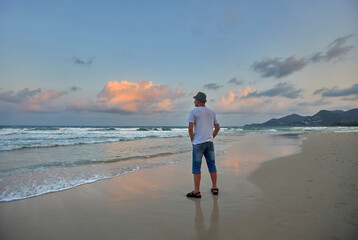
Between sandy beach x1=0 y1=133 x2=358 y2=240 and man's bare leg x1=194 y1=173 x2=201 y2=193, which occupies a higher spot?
man's bare leg x1=194 y1=173 x2=201 y2=193

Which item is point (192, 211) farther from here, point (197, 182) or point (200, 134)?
point (200, 134)

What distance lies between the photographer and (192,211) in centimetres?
300

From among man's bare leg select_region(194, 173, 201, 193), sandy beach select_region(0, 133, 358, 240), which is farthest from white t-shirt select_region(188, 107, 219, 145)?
sandy beach select_region(0, 133, 358, 240)

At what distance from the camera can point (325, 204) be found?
120 inches

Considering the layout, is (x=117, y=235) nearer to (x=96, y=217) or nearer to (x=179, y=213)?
(x=96, y=217)

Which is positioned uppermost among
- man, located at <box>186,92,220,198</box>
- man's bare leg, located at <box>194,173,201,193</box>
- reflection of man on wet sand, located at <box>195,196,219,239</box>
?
man, located at <box>186,92,220,198</box>

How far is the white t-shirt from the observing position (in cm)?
375

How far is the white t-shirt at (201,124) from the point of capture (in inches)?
148

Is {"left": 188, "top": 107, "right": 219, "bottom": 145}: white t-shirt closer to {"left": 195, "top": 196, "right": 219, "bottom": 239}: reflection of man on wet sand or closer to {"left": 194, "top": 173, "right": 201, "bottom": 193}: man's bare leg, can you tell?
{"left": 194, "top": 173, "right": 201, "bottom": 193}: man's bare leg

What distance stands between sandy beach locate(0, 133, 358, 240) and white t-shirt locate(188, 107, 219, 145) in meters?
1.11

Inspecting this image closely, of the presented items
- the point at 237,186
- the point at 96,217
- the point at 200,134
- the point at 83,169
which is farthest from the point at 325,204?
the point at 83,169

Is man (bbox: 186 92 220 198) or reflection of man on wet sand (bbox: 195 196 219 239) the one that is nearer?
reflection of man on wet sand (bbox: 195 196 219 239)

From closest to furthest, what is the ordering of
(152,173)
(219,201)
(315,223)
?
(315,223), (219,201), (152,173)

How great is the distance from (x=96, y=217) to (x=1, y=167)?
18.5 ft
